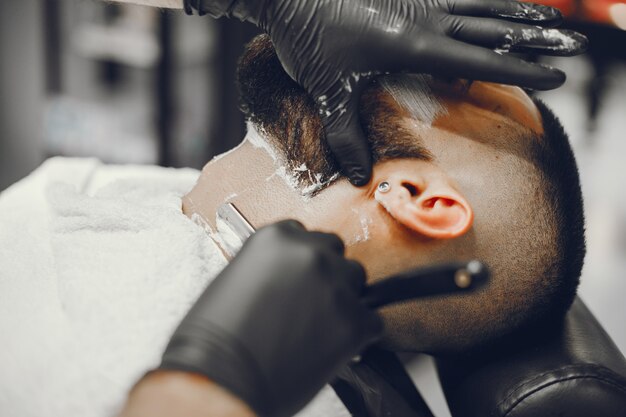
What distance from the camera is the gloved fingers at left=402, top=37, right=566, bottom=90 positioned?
103 cm

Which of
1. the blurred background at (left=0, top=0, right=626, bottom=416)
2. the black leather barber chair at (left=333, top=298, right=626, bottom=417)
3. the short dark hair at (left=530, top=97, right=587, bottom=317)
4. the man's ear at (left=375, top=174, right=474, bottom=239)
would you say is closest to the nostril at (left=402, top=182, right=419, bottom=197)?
the man's ear at (left=375, top=174, right=474, bottom=239)

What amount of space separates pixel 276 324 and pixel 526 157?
610mm

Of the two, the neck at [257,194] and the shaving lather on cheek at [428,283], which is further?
the neck at [257,194]

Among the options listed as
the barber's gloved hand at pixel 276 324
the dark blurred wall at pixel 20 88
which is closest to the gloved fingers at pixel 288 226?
the barber's gloved hand at pixel 276 324

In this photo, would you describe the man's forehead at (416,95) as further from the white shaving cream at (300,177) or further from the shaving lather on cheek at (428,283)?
the shaving lather on cheek at (428,283)

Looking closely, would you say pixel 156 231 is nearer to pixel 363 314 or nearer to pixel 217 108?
pixel 363 314

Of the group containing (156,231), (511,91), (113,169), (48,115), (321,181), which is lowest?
(48,115)

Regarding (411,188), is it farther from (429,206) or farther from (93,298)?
(93,298)

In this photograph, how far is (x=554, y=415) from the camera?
0.97 m

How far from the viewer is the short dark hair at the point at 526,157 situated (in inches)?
43.3

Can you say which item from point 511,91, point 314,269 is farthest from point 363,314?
point 511,91

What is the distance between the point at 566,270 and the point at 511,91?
0.38 metres

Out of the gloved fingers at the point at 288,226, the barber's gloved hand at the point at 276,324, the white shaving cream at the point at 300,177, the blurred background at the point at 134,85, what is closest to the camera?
the barber's gloved hand at the point at 276,324

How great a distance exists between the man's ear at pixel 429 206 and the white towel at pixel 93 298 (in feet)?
1.16
